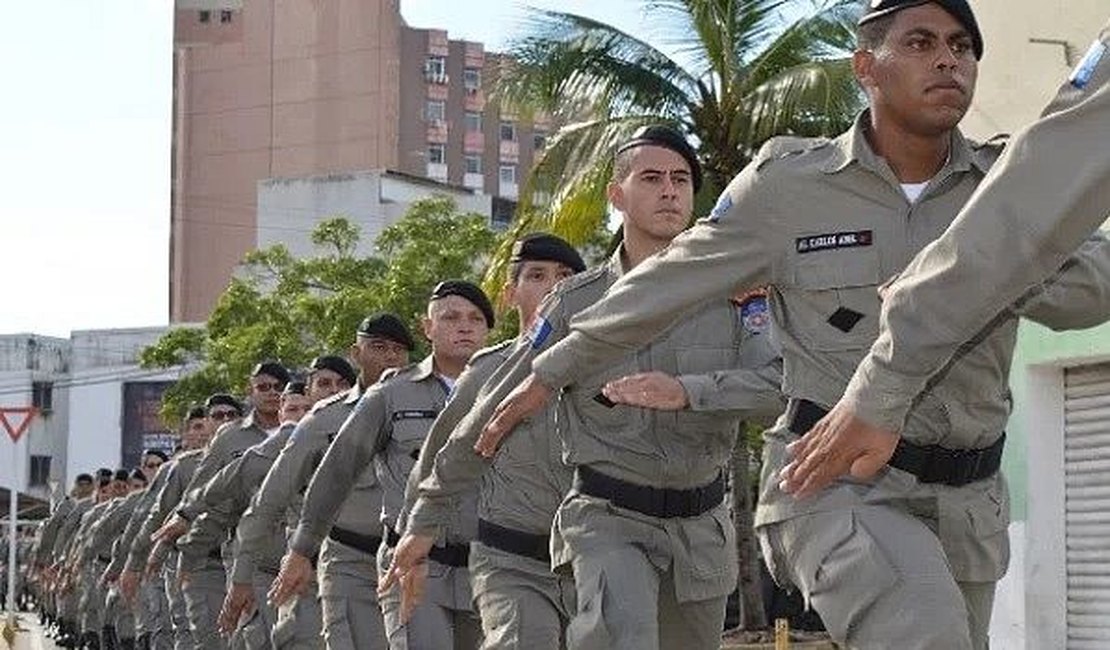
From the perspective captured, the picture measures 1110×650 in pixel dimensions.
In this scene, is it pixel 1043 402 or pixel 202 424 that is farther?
pixel 202 424

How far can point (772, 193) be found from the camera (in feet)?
18.9

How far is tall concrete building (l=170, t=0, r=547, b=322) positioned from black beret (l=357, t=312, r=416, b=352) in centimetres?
9575

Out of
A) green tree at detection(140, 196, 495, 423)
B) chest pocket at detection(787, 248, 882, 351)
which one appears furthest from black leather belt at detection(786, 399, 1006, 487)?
green tree at detection(140, 196, 495, 423)

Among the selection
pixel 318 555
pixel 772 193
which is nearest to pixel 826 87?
pixel 318 555

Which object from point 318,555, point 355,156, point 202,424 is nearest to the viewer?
point 318,555

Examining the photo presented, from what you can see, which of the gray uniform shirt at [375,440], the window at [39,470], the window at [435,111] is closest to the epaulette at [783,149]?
the gray uniform shirt at [375,440]

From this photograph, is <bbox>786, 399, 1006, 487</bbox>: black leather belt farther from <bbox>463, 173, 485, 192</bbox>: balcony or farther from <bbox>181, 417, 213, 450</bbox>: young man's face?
<bbox>463, 173, 485, 192</bbox>: balcony

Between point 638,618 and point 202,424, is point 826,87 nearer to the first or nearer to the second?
point 202,424

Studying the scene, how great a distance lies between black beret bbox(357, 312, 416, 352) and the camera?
11922 mm

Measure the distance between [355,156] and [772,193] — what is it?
104 metres

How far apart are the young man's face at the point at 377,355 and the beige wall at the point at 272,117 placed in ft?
317

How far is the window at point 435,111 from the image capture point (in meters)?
116

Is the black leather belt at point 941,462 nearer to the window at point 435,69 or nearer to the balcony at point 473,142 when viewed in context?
the window at point 435,69

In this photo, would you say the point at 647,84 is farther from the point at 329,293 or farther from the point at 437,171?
the point at 437,171
